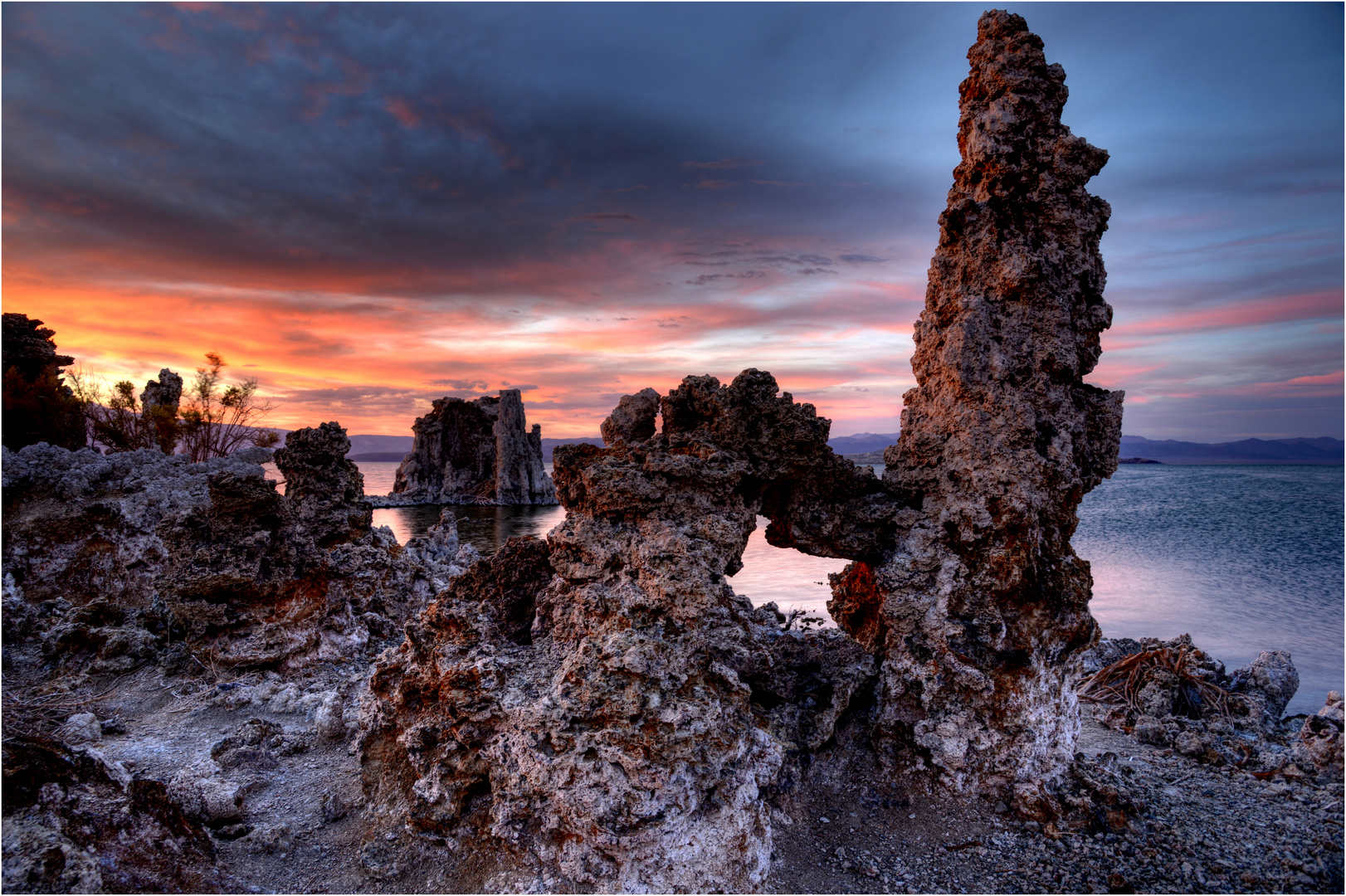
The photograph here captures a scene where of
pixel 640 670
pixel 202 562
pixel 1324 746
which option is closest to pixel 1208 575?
pixel 1324 746

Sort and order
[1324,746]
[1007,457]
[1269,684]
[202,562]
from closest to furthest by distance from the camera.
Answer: [1007,457] → [1324,746] → [202,562] → [1269,684]

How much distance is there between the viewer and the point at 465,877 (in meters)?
4.17

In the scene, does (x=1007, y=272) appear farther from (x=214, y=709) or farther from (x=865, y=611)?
(x=214, y=709)

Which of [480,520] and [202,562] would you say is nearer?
[202,562]

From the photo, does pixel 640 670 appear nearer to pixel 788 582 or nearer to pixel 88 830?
pixel 88 830

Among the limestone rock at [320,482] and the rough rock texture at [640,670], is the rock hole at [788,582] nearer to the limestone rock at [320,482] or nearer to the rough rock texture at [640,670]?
the rough rock texture at [640,670]

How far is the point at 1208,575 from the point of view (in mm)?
19297

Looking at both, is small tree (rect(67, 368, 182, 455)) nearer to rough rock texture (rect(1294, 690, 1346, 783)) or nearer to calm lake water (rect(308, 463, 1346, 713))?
calm lake water (rect(308, 463, 1346, 713))

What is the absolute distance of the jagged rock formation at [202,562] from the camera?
7.90m

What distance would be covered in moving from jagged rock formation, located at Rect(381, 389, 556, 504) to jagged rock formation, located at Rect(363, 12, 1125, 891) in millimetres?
49017

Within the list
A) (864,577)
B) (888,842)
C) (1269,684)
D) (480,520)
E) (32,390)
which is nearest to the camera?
(888,842)

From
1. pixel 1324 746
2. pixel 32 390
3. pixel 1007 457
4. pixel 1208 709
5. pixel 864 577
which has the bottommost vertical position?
pixel 1208 709

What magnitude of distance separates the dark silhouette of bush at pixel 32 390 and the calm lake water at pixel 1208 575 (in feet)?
41.7

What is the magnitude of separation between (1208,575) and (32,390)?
3328 centimetres
